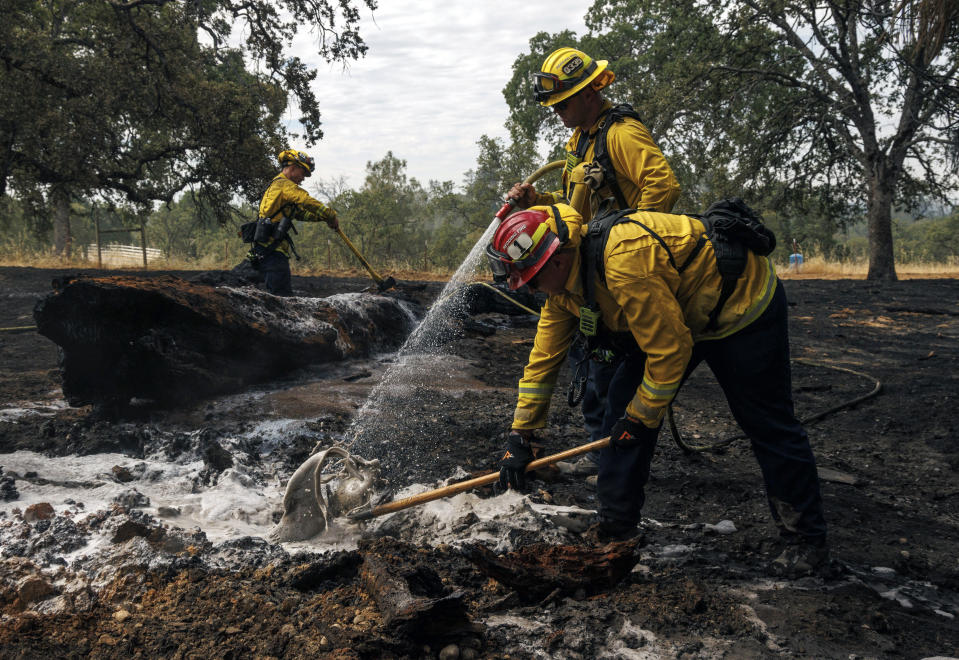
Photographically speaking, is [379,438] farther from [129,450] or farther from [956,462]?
[956,462]

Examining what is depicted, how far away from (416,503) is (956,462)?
3.57 meters

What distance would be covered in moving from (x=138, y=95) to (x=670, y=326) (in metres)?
12.0

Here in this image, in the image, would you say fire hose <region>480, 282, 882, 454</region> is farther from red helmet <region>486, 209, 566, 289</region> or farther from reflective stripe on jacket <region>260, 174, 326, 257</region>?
reflective stripe on jacket <region>260, 174, 326, 257</region>

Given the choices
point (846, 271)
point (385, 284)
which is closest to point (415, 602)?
point (385, 284)

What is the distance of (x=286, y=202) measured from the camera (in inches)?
261

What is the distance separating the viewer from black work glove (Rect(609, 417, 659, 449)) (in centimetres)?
250

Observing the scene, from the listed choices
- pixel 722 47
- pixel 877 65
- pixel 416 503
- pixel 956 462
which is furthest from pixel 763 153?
pixel 416 503

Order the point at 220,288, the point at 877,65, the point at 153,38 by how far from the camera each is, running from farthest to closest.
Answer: the point at 877,65
the point at 153,38
the point at 220,288

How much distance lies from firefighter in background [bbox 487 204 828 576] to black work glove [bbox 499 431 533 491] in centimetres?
36

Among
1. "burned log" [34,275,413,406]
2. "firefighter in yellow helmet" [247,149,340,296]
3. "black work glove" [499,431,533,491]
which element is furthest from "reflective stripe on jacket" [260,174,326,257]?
"black work glove" [499,431,533,491]

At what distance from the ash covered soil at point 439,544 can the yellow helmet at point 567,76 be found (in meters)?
2.30

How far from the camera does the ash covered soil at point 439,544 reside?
2098 mm

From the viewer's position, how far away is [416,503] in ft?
9.66

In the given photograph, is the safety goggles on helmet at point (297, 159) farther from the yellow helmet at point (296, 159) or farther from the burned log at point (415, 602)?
the burned log at point (415, 602)
